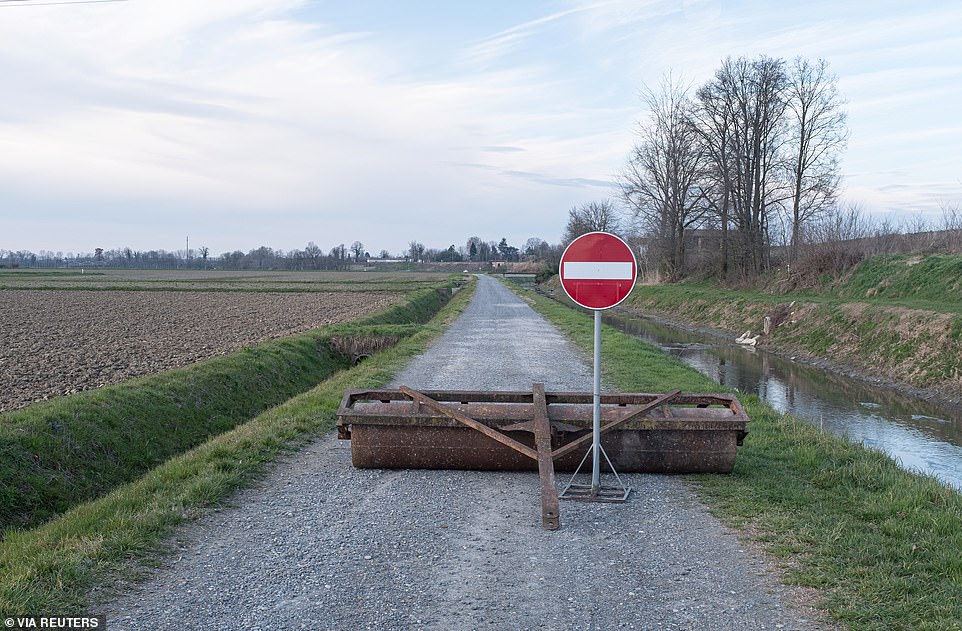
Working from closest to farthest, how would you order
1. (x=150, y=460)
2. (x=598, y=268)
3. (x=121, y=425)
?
1. (x=598, y=268)
2. (x=150, y=460)
3. (x=121, y=425)

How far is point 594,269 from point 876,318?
1916cm

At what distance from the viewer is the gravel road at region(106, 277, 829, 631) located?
411cm

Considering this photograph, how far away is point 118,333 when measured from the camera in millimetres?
22562

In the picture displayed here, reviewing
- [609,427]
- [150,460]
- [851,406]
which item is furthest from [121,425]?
[851,406]

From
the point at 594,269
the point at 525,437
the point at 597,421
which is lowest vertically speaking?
the point at 525,437

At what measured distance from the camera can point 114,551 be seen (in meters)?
4.88

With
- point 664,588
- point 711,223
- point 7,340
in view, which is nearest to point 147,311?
point 7,340

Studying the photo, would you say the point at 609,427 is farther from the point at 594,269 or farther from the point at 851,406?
the point at 851,406

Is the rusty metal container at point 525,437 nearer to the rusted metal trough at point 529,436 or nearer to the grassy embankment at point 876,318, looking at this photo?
the rusted metal trough at point 529,436

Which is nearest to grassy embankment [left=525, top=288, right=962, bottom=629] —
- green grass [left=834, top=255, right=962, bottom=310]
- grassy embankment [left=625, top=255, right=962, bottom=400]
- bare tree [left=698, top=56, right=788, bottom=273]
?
grassy embankment [left=625, top=255, right=962, bottom=400]

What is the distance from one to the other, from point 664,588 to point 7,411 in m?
9.87

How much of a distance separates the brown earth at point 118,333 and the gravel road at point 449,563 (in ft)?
24.3

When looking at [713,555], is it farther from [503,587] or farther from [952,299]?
[952,299]

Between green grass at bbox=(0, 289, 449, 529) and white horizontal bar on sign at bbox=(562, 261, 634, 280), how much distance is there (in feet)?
20.4
